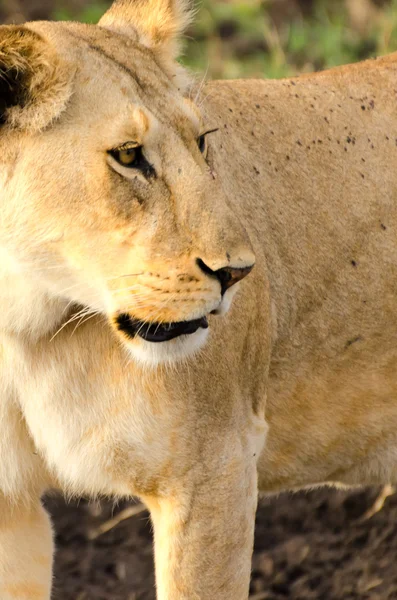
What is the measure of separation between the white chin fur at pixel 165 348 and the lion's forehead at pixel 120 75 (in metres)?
0.34

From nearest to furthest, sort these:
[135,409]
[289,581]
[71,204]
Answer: [71,204]
[135,409]
[289,581]

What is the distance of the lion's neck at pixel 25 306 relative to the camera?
6.70 feet

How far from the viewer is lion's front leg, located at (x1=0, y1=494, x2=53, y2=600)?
2.63m

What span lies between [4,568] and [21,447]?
18.8 inches

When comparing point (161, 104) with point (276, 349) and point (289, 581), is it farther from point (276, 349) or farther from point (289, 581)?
point (289, 581)

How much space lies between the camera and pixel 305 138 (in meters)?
2.72

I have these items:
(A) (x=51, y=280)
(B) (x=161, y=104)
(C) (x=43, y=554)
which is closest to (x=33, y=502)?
(C) (x=43, y=554)

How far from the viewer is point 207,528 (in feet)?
7.64

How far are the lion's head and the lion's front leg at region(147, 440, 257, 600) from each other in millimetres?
386

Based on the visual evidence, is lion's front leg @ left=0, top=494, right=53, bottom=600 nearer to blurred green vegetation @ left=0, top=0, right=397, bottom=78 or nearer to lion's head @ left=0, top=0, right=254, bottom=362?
lion's head @ left=0, top=0, right=254, bottom=362

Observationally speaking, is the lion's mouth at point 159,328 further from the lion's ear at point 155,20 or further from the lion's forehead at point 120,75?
the lion's ear at point 155,20

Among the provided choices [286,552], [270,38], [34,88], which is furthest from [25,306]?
[270,38]

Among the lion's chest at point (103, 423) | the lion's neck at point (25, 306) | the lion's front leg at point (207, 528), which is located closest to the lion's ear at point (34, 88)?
the lion's neck at point (25, 306)

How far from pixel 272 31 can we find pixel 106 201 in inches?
165
